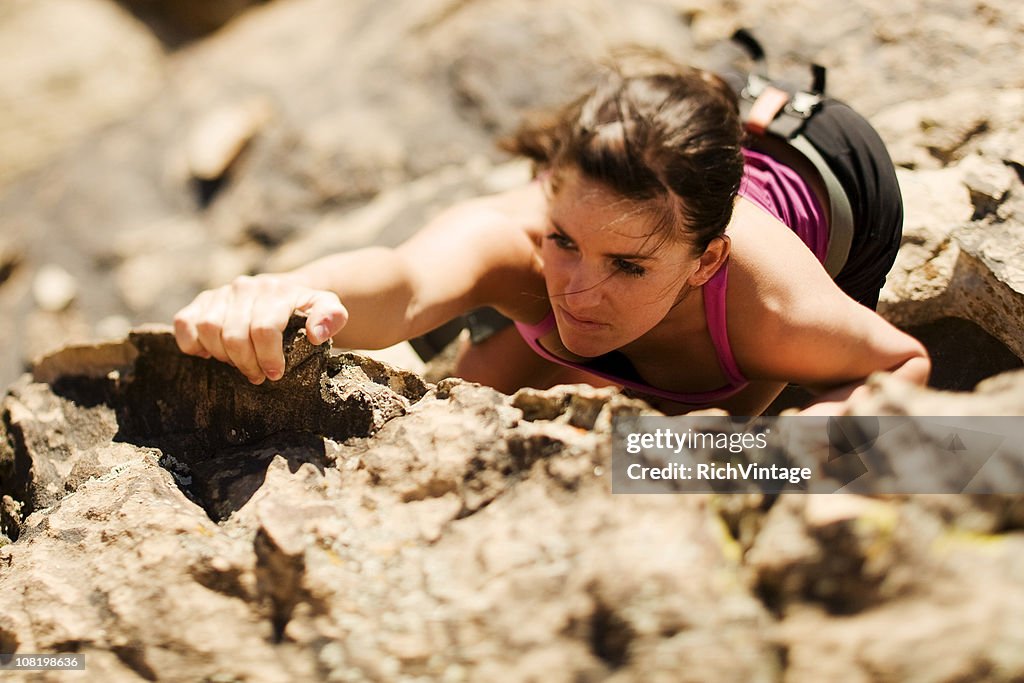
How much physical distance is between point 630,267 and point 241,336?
67 cm

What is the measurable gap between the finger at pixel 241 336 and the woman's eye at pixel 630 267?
63 centimetres

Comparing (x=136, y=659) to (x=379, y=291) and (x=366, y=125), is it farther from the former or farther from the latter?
(x=366, y=125)

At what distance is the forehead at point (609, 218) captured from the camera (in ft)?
5.15

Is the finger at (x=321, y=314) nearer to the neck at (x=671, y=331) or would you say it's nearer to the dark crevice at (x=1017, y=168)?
the neck at (x=671, y=331)

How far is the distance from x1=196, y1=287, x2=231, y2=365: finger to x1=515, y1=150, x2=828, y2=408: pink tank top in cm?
73

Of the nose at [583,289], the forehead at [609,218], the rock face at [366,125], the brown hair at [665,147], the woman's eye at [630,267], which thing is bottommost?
the rock face at [366,125]

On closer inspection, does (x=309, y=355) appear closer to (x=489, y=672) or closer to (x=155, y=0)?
(x=489, y=672)

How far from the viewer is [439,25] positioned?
3523 millimetres

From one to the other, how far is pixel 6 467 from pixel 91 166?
2300 millimetres

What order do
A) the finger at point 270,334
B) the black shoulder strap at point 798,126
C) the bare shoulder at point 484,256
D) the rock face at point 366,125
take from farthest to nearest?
1. the rock face at point 366,125
2. the black shoulder strap at point 798,126
3. the bare shoulder at point 484,256
4. the finger at point 270,334

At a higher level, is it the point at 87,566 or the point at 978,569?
the point at 978,569

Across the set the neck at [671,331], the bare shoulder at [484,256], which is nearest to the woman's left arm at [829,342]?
the neck at [671,331]

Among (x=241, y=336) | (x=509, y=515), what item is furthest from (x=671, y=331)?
(x=241, y=336)

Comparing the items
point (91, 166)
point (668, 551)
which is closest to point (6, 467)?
point (668, 551)
